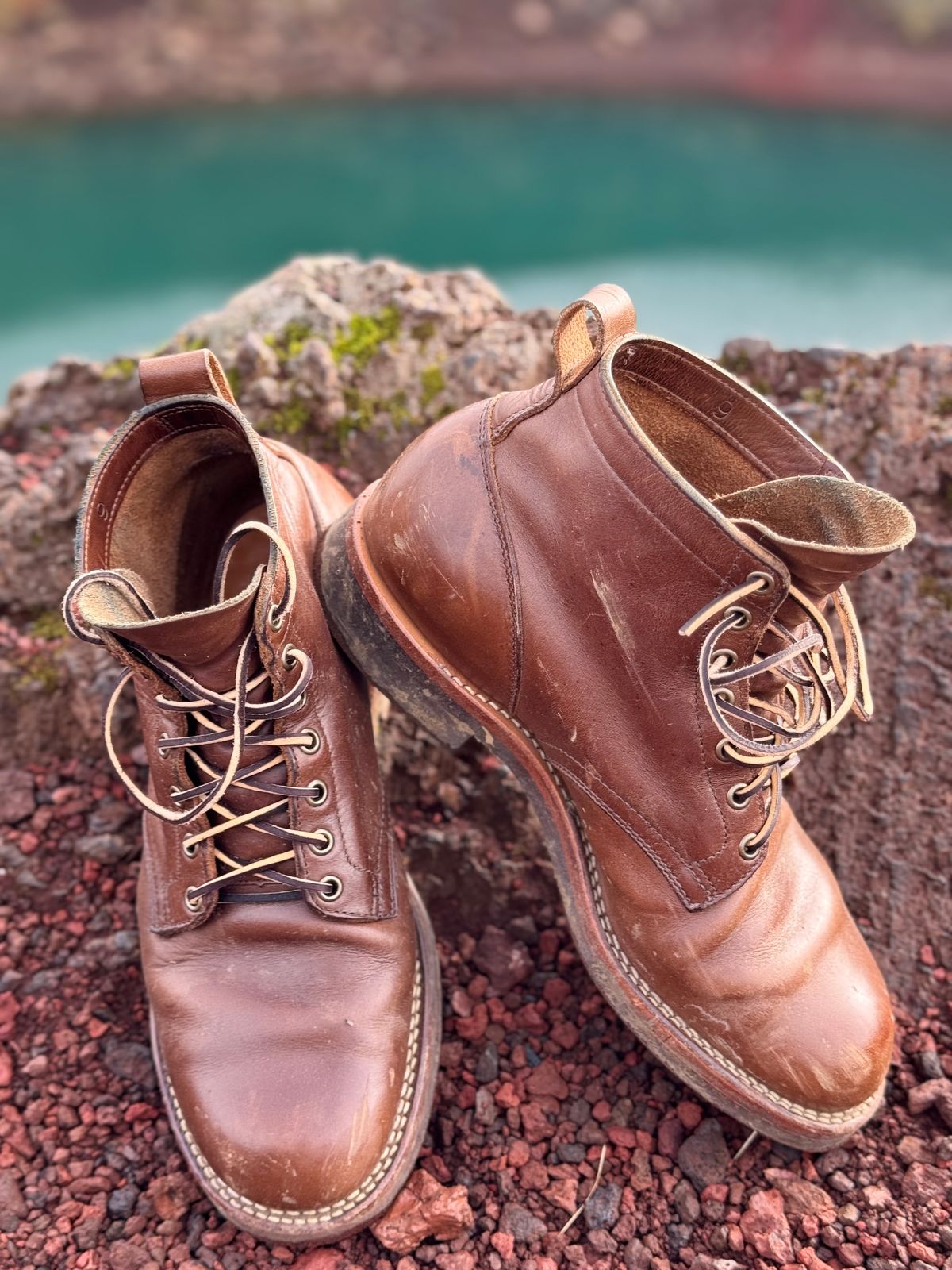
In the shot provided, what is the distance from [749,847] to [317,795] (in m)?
0.71

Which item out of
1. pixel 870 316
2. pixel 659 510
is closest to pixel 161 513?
pixel 659 510

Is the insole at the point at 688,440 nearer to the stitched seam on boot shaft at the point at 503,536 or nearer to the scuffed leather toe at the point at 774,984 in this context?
the stitched seam on boot shaft at the point at 503,536

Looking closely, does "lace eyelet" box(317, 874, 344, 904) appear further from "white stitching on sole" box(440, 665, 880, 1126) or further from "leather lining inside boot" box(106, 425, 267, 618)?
"leather lining inside boot" box(106, 425, 267, 618)

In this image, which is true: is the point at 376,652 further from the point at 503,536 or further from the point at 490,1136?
the point at 490,1136

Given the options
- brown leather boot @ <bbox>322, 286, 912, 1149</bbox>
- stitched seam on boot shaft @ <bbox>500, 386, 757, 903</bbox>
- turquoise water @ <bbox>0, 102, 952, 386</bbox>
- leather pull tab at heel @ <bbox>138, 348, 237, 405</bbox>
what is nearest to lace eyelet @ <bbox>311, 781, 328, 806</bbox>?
brown leather boot @ <bbox>322, 286, 912, 1149</bbox>

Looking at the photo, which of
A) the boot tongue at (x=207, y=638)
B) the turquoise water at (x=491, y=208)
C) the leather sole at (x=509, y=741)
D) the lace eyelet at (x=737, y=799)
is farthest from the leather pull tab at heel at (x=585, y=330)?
the turquoise water at (x=491, y=208)

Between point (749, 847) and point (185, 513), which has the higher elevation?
point (185, 513)

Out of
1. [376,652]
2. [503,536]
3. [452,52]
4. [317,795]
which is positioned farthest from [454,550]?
[452,52]

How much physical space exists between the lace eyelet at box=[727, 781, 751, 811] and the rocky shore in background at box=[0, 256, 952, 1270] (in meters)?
0.48

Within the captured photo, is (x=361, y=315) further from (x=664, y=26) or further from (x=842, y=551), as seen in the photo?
(x=664, y=26)

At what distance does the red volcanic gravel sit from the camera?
1.44 meters

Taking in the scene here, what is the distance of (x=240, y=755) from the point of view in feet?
4.95

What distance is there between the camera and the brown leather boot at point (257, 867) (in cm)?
140

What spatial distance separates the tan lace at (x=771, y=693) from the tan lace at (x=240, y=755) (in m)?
0.64
